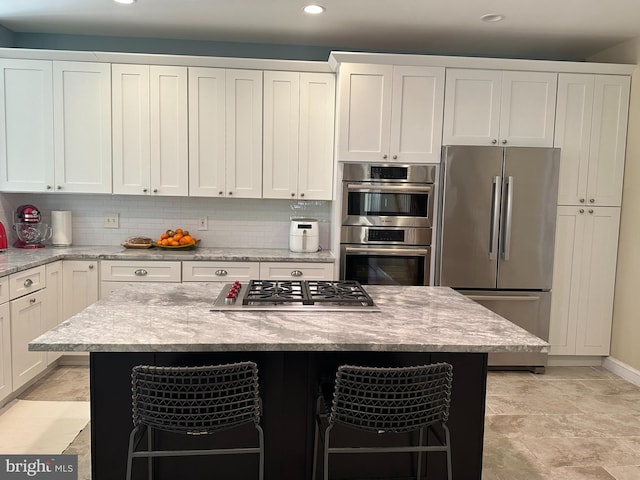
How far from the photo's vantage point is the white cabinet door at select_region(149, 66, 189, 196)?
411cm

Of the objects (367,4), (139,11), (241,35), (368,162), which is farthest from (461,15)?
(139,11)

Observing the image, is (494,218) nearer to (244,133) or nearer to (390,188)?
(390,188)

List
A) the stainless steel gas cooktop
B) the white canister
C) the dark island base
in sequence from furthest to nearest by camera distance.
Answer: the white canister
the stainless steel gas cooktop
the dark island base

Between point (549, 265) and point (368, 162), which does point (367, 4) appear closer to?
point (368, 162)

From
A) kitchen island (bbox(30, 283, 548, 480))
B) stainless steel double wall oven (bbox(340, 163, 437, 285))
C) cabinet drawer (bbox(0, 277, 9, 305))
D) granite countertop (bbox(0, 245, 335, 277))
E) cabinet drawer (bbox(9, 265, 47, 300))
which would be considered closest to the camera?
kitchen island (bbox(30, 283, 548, 480))

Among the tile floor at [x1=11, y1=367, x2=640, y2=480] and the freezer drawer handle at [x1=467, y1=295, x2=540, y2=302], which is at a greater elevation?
the freezer drawer handle at [x1=467, y1=295, x2=540, y2=302]

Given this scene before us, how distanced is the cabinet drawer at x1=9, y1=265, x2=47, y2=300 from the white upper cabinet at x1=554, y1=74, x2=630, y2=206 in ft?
12.7

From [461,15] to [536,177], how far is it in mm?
1319

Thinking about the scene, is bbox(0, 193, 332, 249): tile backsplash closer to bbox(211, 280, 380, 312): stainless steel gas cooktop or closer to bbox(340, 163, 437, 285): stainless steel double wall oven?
bbox(340, 163, 437, 285): stainless steel double wall oven

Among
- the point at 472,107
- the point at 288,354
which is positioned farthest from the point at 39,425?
the point at 472,107

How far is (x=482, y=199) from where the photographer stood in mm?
3984

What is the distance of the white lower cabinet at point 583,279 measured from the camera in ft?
13.7

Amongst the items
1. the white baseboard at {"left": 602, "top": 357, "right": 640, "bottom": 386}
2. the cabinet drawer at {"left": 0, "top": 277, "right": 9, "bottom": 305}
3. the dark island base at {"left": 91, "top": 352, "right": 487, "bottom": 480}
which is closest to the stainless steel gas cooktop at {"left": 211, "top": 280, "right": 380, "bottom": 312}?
the dark island base at {"left": 91, "top": 352, "right": 487, "bottom": 480}

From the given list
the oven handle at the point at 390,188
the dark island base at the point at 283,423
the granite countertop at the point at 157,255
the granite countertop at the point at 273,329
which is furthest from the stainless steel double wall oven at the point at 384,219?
the dark island base at the point at 283,423
